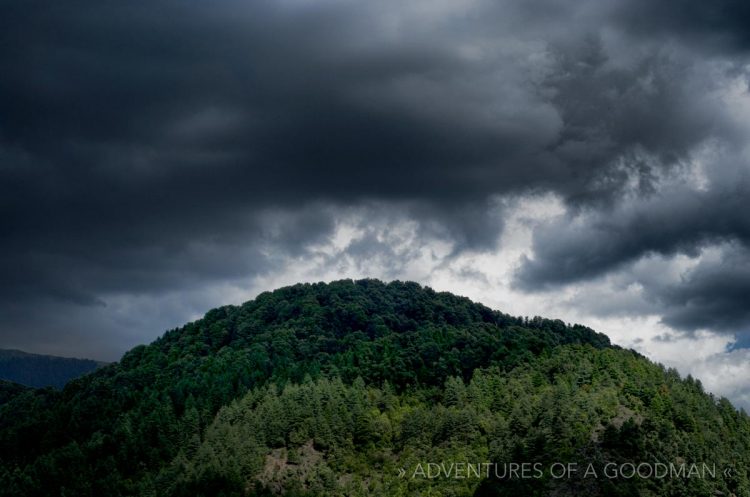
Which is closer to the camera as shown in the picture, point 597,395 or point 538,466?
point 538,466

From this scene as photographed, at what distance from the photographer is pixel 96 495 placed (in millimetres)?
181875

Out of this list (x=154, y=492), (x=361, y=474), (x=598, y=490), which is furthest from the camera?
(x=361, y=474)

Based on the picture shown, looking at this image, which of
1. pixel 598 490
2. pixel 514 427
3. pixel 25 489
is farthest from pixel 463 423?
pixel 25 489

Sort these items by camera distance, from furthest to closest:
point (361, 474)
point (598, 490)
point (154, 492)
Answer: point (361, 474) → point (154, 492) → point (598, 490)

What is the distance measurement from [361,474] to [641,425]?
74913 mm

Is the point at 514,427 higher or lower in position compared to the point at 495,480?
higher

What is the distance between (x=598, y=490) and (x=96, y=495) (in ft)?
409

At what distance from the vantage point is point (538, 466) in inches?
6885

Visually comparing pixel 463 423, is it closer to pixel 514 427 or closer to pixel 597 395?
pixel 514 427

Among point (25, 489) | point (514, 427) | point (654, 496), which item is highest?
point (514, 427)

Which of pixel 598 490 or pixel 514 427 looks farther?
pixel 514 427

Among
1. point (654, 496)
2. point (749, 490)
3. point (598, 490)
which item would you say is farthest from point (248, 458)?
point (749, 490)

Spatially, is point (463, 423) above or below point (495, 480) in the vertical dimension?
above

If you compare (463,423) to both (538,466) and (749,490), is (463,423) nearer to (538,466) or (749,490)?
(538,466)
